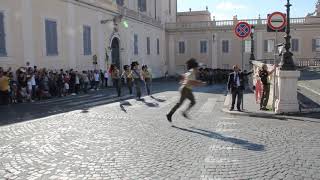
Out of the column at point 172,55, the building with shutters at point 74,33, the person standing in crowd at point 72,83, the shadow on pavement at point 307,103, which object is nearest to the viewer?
the shadow on pavement at point 307,103

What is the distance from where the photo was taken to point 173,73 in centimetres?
5322

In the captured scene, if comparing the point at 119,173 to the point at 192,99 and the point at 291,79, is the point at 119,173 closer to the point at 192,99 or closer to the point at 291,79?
the point at 192,99

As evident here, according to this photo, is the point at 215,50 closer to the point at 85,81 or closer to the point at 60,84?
the point at 85,81

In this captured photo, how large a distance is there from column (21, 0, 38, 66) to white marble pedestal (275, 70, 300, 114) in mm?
14086

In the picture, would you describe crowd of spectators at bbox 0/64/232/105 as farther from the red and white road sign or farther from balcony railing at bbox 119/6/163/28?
A: balcony railing at bbox 119/6/163/28

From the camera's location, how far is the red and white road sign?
41.7 ft

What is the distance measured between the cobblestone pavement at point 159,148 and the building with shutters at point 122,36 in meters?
5.25

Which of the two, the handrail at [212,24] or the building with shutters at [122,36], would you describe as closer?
the building with shutters at [122,36]

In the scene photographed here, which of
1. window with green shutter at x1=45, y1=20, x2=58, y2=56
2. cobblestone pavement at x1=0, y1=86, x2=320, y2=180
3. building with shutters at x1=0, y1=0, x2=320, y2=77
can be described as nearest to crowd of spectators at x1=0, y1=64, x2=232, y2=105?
building with shutters at x1=0, y1=0, x2=320, y2=77

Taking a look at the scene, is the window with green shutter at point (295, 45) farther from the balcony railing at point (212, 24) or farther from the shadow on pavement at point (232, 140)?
the shadow on pavement at point (232, 140)

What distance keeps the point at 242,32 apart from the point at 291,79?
3.54 metres

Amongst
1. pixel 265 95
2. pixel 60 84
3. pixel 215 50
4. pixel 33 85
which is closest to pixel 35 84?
pixel 33 85

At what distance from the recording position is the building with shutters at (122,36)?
21219 millimetres

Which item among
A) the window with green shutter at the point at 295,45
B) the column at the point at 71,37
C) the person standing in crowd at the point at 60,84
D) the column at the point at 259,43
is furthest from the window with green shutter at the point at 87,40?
the window with green shutter at the point at 295,45
